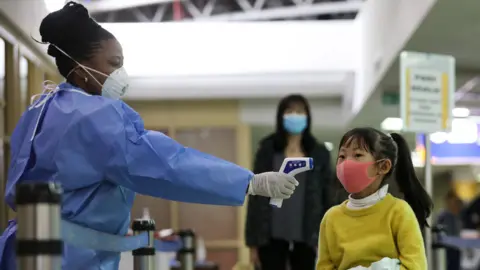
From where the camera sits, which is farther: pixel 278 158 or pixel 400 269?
pixel 278 158

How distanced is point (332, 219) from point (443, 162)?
12429 millimetres

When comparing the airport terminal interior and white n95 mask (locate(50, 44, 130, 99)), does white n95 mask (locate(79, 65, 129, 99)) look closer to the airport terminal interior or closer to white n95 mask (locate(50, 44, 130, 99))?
white n95 mask (locate(50, 44, 130, 99))

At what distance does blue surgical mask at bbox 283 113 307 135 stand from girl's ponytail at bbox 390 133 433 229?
1.89 ft

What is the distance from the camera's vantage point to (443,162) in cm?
1418

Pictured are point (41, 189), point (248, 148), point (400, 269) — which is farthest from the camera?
point (248, 148)

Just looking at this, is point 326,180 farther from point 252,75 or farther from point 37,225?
point 252,75

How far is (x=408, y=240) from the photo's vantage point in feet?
7.03

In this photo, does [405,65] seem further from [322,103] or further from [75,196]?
[322,103]

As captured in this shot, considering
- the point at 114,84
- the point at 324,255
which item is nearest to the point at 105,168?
the point at 114,84

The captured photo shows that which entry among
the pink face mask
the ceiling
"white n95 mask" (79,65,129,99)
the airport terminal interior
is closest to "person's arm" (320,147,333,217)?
the pink face mask

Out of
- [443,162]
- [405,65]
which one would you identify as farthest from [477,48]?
[443,162]

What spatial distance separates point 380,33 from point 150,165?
4562mm

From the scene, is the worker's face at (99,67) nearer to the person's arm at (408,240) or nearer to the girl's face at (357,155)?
the girl's face at (357,155)

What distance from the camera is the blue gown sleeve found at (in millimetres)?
2127
